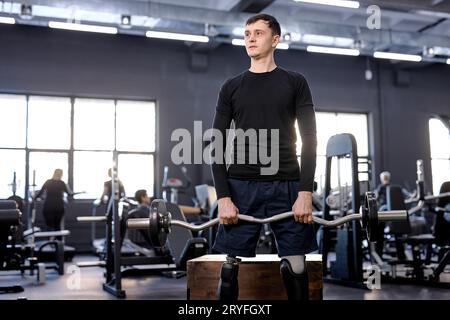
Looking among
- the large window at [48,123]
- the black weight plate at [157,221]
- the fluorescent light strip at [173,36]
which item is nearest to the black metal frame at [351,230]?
the black weight plate at [157,221]

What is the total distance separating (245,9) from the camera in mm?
8570

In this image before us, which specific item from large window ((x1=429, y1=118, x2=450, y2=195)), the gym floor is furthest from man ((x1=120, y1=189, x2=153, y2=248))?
large window ((x1=429, y1=118, x2=450, y2=195))

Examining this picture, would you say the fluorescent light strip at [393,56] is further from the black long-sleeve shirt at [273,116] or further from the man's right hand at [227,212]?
the man's right hand at [227,212]

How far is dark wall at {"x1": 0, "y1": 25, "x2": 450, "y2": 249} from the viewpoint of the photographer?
31.4 ft

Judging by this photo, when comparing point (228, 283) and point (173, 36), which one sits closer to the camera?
point (228, 283)

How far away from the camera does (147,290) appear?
497cm

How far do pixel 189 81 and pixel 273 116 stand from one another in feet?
27.6

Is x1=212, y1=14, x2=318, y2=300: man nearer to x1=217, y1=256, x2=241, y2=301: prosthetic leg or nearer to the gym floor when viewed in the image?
x1=217, y1=256, x2=241, y2=301: prosthetic leg

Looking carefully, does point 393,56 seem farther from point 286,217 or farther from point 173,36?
point 286,217

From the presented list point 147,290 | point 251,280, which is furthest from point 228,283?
point 147,290

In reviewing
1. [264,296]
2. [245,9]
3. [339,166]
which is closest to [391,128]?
[245,9]

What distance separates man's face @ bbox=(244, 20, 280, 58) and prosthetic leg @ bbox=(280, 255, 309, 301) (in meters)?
0.85
